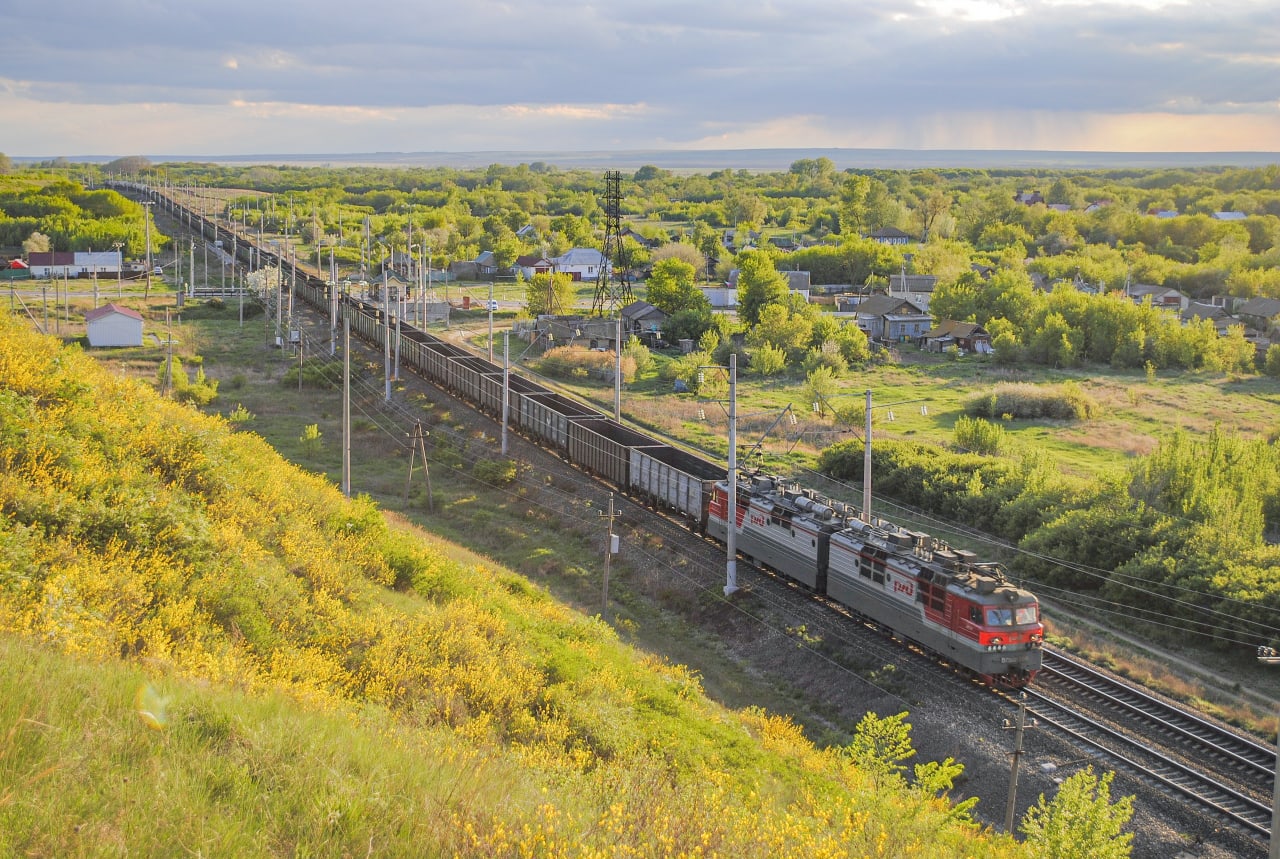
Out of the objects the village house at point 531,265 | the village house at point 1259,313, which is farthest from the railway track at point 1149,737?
the village house at point 531,265

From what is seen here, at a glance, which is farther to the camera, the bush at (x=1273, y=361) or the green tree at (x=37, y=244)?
the green tree at (x=37, y=244)

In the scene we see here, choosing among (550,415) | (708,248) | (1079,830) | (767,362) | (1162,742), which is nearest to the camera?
(1079,830)

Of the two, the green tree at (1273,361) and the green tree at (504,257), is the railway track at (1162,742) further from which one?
the green tree at (504,257)

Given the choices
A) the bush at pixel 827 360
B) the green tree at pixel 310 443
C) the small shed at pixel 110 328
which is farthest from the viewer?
the bush at pixel 827 360

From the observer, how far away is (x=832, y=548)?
29438mm

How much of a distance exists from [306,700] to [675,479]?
2400 centimetres

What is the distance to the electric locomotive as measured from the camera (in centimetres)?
2420

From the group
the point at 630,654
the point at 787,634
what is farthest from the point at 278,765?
the point at 787,634

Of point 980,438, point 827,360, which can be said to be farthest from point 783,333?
point 980,438

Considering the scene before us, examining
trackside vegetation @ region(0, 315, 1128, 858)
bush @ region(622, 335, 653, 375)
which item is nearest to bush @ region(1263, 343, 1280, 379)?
bush @ region(622, 335, 653, 375)

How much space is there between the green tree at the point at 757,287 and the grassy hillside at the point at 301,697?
67.4 meters

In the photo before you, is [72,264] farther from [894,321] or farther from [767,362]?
[894,321]

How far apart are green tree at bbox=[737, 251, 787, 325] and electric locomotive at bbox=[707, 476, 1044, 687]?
5946cm

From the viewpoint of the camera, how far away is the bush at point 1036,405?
213ft
